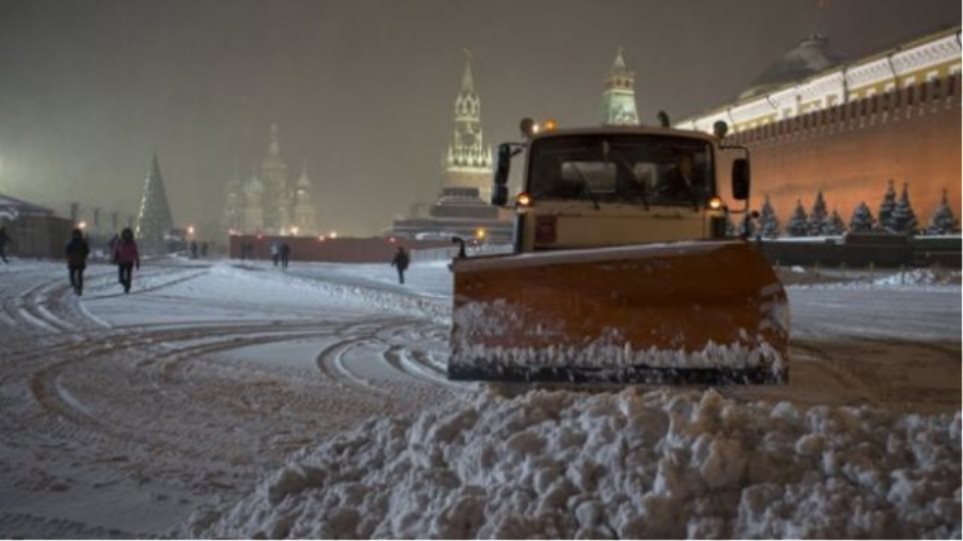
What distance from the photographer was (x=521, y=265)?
6.39 metres

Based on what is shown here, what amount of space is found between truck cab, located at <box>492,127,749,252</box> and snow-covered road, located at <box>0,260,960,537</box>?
67.3 inches

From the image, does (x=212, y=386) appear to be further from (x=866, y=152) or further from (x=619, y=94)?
(x=619, y=94)

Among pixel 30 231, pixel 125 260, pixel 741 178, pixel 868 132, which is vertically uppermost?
pixel 868 132

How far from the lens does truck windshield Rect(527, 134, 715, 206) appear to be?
8344 mm

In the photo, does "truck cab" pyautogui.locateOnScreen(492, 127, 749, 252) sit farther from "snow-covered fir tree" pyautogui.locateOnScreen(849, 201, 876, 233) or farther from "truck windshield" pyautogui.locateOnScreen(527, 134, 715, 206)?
"snow-covered fir tree" pyautogui.locateOnScreen(849, 201, 876, 233)

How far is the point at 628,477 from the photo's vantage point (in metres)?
3.77

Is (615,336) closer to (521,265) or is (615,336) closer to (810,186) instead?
(521,265)

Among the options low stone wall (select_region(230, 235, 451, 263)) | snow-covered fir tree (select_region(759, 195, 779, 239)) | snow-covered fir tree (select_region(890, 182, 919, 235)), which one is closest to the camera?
snow-covered fir tree (select_region(890, 182, 919, 235))

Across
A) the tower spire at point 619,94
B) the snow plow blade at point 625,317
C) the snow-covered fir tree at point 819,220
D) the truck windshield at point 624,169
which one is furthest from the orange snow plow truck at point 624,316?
the tower spire at point 619,94

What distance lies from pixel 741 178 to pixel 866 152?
46311 millimetres

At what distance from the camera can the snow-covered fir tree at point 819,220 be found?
4475cm

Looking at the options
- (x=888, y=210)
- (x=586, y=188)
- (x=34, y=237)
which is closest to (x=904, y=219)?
(x=888, y=210)

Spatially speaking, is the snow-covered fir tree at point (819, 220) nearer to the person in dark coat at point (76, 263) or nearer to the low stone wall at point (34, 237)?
the person in dark coat at point (76, 263)

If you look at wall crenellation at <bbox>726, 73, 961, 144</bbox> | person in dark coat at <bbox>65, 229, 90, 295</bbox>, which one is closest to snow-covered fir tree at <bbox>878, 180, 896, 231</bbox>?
wall crenellation at <bbox>726, 73, 961, 144</bbox>
